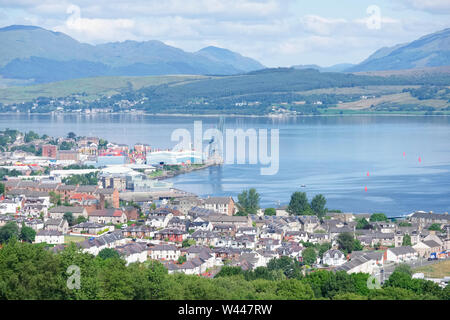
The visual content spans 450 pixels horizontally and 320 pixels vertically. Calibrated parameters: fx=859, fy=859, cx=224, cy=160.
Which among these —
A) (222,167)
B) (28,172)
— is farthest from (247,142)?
(28,172)

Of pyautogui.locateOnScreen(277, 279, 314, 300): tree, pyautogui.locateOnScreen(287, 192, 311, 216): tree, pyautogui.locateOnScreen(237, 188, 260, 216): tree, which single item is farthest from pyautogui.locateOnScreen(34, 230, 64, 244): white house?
pyautogui.locateOnScreen(277, 279, 314, 300): tree

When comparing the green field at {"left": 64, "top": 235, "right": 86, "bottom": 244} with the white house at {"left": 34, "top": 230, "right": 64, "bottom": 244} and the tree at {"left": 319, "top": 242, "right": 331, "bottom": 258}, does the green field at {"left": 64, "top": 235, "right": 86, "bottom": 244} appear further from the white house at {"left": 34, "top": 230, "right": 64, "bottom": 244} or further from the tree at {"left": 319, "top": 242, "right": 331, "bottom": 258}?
the tree at {"left": 319, "top": 242, "right": 331, "bottom": 258}

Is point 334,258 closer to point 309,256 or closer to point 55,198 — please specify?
point 309,256

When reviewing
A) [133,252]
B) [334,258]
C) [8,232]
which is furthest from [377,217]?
[8,232]
